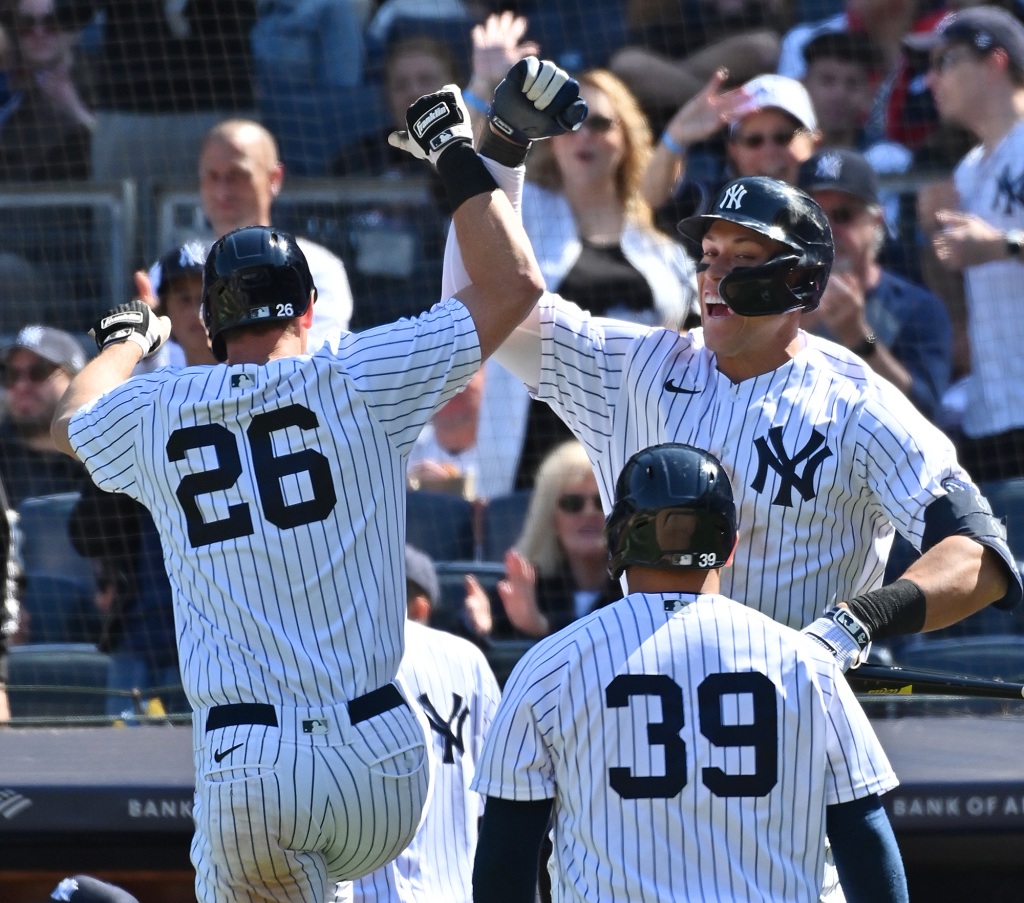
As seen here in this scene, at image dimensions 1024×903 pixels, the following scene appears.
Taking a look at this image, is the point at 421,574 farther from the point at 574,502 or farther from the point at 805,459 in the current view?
the point at 805,459

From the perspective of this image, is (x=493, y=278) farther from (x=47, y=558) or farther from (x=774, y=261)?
(x=47, y=558)

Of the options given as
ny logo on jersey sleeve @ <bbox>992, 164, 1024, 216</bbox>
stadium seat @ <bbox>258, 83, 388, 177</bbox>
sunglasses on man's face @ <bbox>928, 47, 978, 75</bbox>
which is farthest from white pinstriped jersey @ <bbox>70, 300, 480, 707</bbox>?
stadium seat @ <bbox>258, 83, 388, 177</bbox>

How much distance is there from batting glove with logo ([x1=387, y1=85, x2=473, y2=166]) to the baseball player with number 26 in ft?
0.38

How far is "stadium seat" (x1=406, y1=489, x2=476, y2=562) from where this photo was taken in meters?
5.03

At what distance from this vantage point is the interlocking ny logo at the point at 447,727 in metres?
3.23

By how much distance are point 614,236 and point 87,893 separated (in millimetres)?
3145

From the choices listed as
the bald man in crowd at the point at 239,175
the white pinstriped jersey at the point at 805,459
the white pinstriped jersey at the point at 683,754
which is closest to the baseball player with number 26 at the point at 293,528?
the white pinstriped jersey at the point at 805,459

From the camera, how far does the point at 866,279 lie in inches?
198

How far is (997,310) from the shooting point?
5082 mm

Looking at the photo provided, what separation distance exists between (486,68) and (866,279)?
134cm

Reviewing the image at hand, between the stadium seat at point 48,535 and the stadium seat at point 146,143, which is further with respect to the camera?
the stadium seat at point 146,143

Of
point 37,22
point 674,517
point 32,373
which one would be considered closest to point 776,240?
point 674,517

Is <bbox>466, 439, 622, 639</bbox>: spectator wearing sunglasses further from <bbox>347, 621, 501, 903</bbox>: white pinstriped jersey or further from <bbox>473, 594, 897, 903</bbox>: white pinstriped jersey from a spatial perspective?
<bbox>473, 594, 897, 903</bbox>: white pinstriped jersey

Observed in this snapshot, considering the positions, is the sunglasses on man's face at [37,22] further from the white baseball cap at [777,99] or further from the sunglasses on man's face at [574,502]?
the sunglasses on man's face at [574,502]
